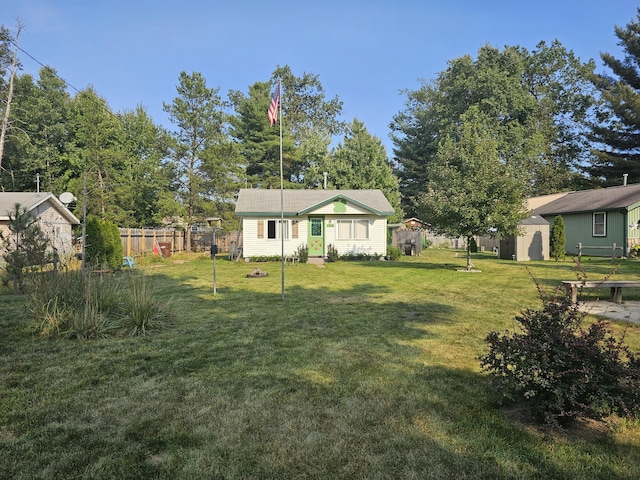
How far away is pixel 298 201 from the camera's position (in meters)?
22.2

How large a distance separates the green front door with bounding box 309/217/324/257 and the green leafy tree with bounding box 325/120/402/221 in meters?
13.5

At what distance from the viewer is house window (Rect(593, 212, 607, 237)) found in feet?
68.0

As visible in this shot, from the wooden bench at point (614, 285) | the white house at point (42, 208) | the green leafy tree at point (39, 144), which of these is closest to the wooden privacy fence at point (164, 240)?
the white house at point (42, 208)

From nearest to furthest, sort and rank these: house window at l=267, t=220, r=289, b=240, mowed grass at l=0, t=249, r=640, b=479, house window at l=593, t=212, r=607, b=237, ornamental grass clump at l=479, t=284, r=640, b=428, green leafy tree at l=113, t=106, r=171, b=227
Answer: mowed grass at l=0, t=249, r=640, b=479
ornamental grass clump at l=479, t=284, r=640, b=428
house window at l=267, t=220, r=289, b=240
house window at l=593, t=212, r=607, b=237
green leafy tree at l=113, t=106, r=171, b=227

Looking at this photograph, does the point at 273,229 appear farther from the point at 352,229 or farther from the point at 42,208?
the point at 42,208

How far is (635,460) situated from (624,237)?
71.7ft

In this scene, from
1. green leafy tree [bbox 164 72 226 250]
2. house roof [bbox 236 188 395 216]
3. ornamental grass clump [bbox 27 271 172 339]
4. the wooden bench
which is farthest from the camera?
green leafy tree [bbox 164 72 226 250]

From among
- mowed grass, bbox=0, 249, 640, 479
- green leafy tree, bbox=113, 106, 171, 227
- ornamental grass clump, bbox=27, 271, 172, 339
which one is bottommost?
mowed grass, bbox=0, 249, 640, 479

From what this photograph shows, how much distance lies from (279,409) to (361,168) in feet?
104

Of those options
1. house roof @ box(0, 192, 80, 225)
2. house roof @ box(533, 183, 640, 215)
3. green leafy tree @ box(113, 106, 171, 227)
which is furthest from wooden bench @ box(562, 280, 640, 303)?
green leafy tree @ box(113, 106, 171, 227)

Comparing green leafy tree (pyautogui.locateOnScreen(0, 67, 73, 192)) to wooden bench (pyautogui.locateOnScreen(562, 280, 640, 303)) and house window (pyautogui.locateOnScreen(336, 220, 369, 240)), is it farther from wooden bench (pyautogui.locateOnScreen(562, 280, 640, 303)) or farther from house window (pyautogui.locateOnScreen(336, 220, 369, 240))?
wooden bench (pyautogui.locateOnScreen(562, 280, 640, 303))

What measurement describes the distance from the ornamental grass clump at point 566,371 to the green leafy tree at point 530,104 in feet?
113

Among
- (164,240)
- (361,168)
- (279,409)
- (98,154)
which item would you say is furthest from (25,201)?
(361,168)

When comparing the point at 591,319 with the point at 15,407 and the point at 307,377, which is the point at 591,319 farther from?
the point at 15,407
